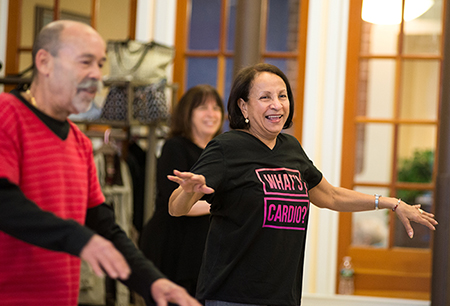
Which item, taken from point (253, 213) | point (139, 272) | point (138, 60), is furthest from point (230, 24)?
point (139, 272)

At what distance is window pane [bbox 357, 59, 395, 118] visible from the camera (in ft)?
13.0

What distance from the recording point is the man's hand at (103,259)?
103 centimetres

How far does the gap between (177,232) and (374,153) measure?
6.27ft

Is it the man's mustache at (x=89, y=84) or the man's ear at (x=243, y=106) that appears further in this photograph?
the man's ear at (x=243, y=106)

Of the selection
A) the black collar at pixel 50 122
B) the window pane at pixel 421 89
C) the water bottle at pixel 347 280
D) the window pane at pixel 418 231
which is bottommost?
the water bottle at pixel 347 280

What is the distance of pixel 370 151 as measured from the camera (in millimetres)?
3941

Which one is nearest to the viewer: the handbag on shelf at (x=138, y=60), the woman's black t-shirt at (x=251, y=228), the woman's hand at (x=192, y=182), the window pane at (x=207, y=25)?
the woman's hand at (x=192, y=182)

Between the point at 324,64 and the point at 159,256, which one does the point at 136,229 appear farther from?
the point at 324,64

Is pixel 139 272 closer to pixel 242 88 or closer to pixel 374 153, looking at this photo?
pixel 242 88

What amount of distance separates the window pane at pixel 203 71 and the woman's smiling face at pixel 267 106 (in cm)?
233

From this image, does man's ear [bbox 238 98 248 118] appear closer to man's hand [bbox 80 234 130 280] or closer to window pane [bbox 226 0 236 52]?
man's hand [bbox 80 234 130 280]

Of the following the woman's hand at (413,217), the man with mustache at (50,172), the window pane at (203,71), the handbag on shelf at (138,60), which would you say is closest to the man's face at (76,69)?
the man with mustache at (50,172)

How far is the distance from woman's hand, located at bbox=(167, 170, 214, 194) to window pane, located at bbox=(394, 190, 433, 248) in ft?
8.95

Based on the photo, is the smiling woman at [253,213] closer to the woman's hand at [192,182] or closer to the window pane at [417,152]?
the woman's hand at [192,182]
